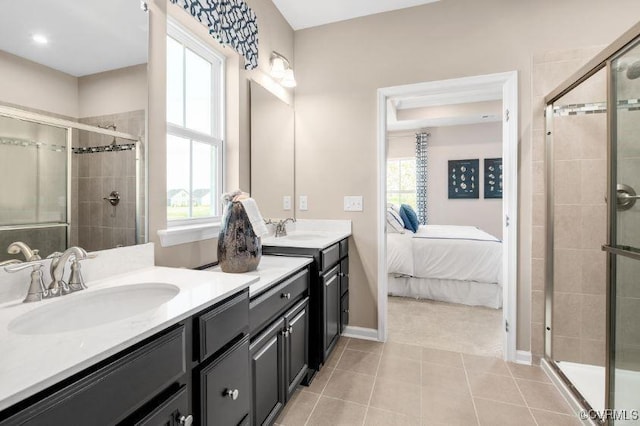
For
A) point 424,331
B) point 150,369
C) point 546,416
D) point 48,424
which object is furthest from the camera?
point 424,331

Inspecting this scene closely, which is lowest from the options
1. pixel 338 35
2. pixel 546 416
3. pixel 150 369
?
pixel 546 416

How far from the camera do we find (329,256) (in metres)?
2.11

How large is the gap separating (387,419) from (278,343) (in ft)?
2.43

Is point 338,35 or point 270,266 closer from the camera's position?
point 270,266

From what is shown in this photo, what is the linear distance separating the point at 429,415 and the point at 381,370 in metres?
0.47

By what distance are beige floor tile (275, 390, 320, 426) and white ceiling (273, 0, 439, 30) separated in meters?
2.82

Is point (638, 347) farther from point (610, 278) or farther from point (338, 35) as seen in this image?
point (338, 35)

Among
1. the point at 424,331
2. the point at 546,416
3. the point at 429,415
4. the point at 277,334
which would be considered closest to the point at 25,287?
the point at 277,334

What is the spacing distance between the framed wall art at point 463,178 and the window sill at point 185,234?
199 inches

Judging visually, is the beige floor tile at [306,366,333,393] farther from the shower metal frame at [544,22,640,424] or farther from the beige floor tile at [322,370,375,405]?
the shower metal frame at [544,22,640,424]

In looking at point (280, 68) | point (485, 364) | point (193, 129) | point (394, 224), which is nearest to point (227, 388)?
point (193, 129)

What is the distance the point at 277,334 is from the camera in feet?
4.81

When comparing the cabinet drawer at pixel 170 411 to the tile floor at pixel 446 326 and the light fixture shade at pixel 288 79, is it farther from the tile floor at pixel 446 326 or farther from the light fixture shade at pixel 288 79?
the light fixture shade at pixel 288 79

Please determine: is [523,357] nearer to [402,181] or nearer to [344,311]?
[344,311]
